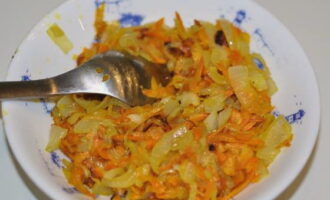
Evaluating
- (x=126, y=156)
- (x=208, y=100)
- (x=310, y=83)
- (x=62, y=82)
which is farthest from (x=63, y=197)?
(x=310, y=83)

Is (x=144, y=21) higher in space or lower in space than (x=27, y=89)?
higher

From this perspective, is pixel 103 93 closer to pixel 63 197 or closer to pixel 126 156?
pixel 126 156

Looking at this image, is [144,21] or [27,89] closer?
[27,89]

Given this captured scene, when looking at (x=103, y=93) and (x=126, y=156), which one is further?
(x=103, y=93)
